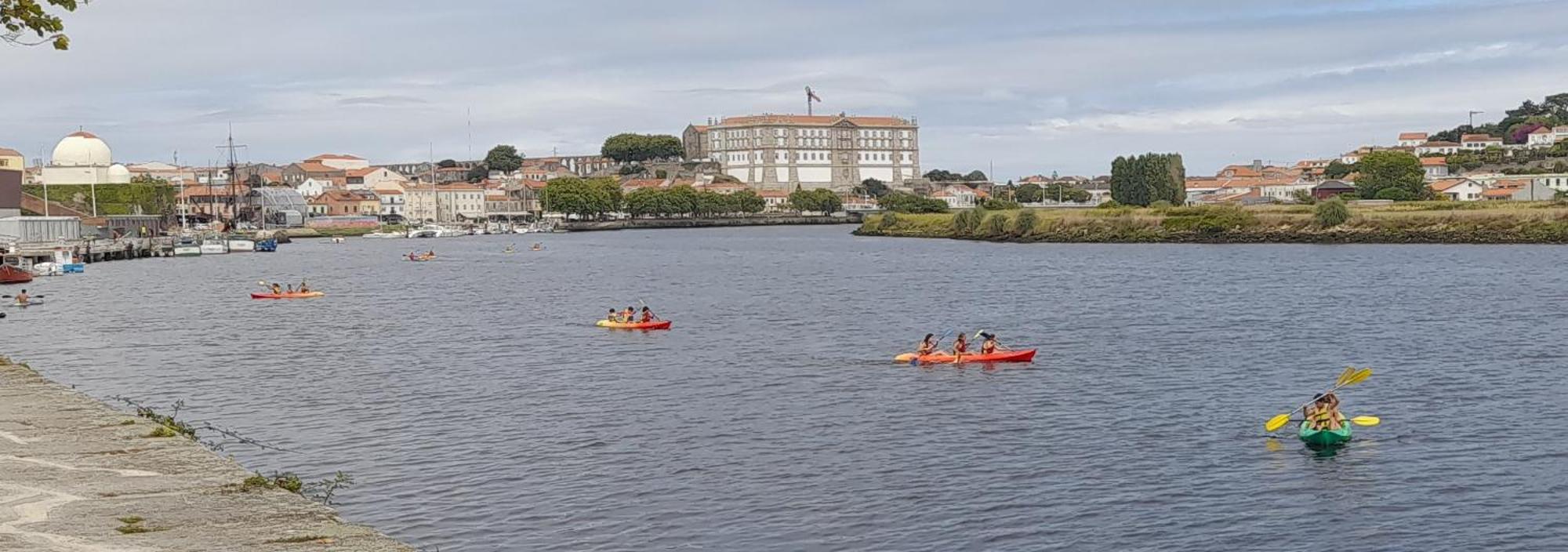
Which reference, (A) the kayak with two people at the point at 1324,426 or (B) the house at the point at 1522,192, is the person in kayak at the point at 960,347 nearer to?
(A) the kayak with two people at the point at 1324,426

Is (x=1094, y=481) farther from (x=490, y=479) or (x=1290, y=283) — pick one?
(x=1290, y=283)

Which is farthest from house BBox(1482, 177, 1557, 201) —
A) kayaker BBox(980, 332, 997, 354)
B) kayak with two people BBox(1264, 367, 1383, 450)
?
kayak with two people BBox(1264, 367, 1383, 450)

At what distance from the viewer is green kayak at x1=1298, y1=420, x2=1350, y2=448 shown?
1221 inches

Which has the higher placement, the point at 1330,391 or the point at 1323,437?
the point at 1330,391

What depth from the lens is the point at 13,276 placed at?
95.4 m

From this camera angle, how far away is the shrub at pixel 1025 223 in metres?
159

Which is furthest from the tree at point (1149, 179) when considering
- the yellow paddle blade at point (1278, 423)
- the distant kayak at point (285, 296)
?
the yellow paddle blade at point (1278, 423)

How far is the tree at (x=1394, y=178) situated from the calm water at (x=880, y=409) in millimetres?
111009

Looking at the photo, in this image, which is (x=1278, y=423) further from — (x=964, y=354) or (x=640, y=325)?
(x=640, y=325)

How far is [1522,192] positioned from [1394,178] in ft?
46.4

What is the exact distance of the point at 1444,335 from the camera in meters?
52.7

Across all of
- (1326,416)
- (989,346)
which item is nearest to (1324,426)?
(1326,416)

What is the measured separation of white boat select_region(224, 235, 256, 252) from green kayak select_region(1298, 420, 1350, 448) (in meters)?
146

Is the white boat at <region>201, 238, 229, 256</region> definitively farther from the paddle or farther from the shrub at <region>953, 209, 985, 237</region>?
the paddle
